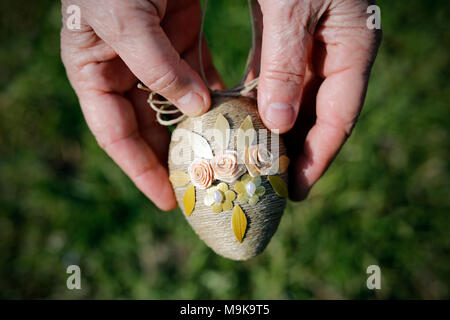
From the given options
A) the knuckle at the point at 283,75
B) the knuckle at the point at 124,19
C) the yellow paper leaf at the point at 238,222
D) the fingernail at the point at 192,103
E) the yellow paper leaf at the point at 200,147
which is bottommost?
the yellow paper leaf at the point at 238,222

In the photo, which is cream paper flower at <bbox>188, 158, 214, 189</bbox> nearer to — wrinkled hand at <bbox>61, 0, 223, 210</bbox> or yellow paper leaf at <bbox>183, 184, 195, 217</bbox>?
yellow paper leaf at <bbox>183, 184, 195, 217</bbox>

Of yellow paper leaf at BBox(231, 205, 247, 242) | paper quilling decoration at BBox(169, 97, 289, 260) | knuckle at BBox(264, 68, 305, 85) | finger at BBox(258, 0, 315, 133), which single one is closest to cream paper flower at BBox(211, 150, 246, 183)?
paper quilling decoration at BBox(169, 97, 289, 260)

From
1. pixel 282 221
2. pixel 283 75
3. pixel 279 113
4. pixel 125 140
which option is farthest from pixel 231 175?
pixel 282 221

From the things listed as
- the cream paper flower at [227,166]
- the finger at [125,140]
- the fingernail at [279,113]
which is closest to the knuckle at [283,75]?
the fingernail at [279,113]

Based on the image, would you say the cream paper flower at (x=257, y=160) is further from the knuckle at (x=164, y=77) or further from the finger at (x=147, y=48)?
the knuckle at (x=164, y=77)

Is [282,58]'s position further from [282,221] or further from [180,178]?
[282,221]

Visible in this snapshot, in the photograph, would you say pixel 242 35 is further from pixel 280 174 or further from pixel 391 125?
pixel 280 174

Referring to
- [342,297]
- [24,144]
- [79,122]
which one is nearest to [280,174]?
[342,297]
